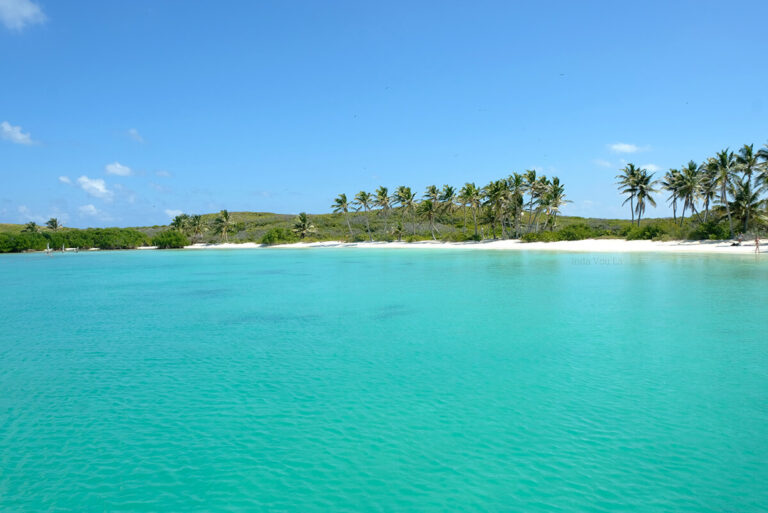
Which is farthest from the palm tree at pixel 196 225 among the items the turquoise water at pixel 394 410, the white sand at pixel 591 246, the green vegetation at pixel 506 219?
the turquoise water at pixel 394 410

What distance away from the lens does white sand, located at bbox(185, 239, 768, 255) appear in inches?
1855

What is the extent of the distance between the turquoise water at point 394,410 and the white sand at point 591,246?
36727mm

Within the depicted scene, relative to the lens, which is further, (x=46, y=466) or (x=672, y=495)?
(x=46, y=466)

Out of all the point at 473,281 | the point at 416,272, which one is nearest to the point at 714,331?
the point at 473,281

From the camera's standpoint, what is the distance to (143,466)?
6.57 metres

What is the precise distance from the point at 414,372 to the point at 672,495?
225 inches

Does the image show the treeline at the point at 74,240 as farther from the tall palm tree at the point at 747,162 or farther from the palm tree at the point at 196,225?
the tall palm tree at the point at 747,162

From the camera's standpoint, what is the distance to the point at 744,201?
47.7m

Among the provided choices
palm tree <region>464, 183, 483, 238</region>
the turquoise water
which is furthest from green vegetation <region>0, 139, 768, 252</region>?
the turquoise water

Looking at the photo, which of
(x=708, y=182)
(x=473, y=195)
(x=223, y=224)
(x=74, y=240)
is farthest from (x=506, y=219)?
(x=74, y=240)

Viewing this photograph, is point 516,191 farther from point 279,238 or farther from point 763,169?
point 279,238

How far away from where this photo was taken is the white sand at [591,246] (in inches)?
1855

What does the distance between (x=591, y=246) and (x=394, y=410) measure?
5645 centimetres

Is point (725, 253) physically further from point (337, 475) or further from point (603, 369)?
point (337, 475)
